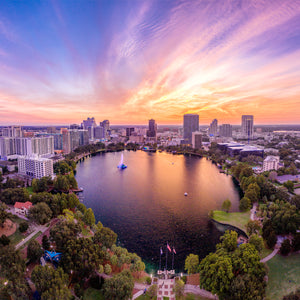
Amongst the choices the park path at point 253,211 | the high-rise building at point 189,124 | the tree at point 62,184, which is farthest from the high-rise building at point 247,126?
the tree at point 62,184

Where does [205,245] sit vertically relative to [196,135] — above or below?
below

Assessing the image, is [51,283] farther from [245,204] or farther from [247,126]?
[247,126]

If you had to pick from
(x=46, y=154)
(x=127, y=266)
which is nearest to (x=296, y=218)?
(x=127, y=266)

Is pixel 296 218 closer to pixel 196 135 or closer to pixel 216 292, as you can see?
pixel 216 292

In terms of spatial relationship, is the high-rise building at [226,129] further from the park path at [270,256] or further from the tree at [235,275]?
the tree at [235,275]

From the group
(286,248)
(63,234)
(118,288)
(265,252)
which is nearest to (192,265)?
(118,288)

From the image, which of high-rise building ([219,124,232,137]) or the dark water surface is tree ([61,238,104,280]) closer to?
the dark water surface
